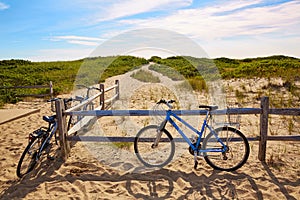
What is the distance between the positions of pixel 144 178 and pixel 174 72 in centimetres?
1910

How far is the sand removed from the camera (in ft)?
12.2

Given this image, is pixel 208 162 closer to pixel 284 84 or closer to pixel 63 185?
pixel 63 185

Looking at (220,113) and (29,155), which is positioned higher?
(220,113)

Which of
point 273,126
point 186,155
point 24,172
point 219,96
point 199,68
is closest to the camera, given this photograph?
point 24,172

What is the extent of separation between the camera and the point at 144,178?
4.22m

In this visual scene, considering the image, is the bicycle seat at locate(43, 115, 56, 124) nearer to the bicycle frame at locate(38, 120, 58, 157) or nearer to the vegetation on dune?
the bicycle frame at locate(38, 120, 58, 157)

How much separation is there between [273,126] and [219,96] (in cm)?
471

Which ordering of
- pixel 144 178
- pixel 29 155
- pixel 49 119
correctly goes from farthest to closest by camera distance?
pixel 49 119
pixel 29 155
pixel 144 178

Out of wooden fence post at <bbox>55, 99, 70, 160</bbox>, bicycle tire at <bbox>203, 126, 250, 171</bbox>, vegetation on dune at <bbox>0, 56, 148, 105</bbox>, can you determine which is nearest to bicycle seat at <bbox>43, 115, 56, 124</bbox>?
wooden fence post at <bbox>55, 99, 70, 160</bbox>

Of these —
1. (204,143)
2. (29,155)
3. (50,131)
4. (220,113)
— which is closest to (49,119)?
(50,131)

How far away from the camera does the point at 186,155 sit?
5.12m

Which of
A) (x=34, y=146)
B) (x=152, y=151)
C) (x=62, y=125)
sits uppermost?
(x=62, y=125)

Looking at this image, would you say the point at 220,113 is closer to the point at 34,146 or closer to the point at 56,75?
the point at 34,146

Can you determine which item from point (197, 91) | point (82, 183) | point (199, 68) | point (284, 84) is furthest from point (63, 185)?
Answer: point (199, 68)
